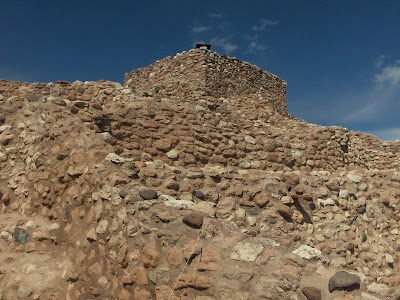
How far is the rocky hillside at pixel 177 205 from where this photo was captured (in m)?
3.31

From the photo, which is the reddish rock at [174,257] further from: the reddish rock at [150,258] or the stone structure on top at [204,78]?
the stone structure on top at [204,78]

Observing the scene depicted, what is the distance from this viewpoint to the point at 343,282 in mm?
2902

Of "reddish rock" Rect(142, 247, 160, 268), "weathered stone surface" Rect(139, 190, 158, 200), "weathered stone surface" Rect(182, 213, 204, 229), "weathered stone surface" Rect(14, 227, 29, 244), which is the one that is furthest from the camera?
"weathered stone surface" Rect(14, 227, 29, 244)

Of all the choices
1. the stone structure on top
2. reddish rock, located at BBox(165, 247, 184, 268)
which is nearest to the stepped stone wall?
reddish rock, located at BBox(165, 247, 184, 268)

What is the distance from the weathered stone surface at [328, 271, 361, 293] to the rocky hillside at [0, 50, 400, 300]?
1 centimetres

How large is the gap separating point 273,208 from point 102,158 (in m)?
3.15

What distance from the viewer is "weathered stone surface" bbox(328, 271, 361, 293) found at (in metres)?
2.89

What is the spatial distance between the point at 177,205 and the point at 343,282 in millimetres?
2086

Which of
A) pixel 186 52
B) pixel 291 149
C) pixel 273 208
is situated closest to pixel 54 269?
pixel 273 208

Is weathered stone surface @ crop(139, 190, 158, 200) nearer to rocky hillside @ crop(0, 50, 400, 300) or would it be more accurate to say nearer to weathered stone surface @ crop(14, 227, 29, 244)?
rocky hillside @ crop(0, 50, 400, 300)

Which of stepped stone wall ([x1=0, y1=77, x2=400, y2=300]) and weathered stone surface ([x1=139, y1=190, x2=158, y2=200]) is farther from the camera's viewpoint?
weathered stone surface ([x1=139, y1=190, x2=158, y2=200])

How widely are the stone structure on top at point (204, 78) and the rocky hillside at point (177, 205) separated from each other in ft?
13.2

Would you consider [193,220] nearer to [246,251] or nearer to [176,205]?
[176,205]

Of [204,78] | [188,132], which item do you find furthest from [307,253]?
[204,78]
